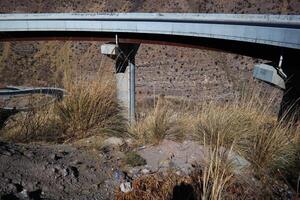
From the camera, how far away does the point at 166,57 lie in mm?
49875

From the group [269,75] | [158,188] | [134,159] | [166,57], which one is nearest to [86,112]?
[134,159]

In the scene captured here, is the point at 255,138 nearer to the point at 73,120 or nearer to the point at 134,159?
the point at 134,159

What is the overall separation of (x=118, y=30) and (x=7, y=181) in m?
10.5

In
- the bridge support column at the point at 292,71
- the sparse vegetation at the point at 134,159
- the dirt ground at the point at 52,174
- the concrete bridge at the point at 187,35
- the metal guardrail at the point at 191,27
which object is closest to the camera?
the dirt ground at the point at 52,174

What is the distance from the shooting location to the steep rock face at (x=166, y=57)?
44.1 m

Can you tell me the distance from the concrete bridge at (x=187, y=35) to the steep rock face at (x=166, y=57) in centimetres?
2303

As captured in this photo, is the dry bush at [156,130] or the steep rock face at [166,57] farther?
the steep rock face at [166,57]

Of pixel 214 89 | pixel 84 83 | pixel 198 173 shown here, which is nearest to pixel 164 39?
pixel 84 83

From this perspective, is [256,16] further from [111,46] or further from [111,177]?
[111,177]

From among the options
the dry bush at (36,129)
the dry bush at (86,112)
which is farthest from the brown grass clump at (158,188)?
the dry bush at (36,129)

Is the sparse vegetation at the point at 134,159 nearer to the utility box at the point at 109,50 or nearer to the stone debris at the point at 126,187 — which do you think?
the stone debris at the point at 126,187

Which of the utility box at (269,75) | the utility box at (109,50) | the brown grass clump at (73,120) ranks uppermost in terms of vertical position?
the brown grass clump at (73,120)

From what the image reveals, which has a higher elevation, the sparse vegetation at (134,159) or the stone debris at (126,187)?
the stone debris at (126,187)

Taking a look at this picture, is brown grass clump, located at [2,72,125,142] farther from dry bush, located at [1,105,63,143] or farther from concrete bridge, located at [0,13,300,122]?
concrete bridge, located at [0,13,300,122]
